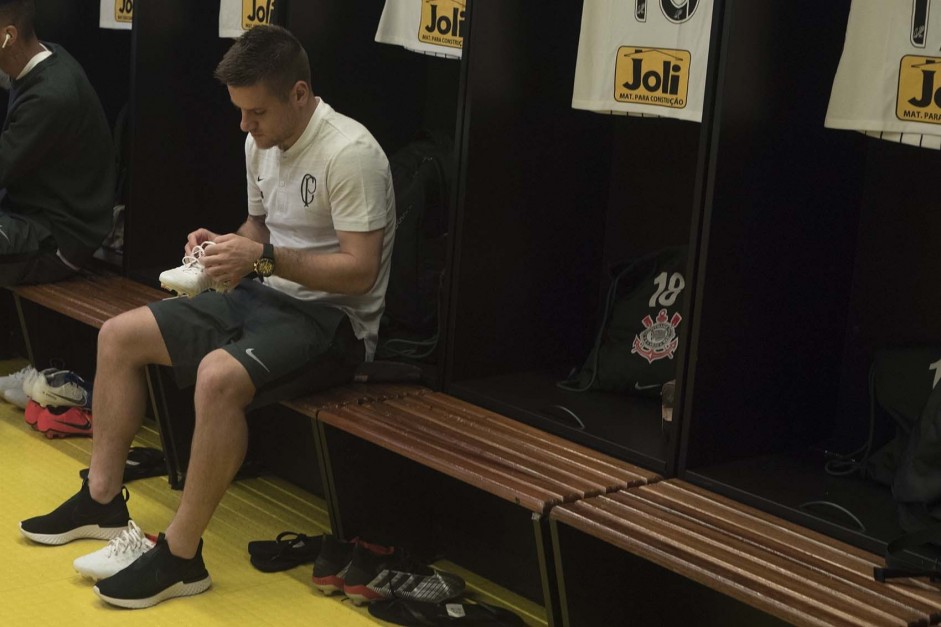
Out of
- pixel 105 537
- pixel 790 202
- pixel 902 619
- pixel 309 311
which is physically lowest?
pixel 105 537

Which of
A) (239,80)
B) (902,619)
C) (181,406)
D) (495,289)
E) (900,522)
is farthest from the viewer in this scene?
(181,406)

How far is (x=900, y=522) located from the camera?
264cm

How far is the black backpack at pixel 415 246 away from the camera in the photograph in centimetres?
402

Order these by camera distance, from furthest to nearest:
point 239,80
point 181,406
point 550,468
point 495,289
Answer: point 181,406
point 495,289
point 239,80
point 550,468

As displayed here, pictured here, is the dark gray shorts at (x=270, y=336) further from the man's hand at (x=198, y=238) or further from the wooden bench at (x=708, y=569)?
the wooden bench at (x=708, y=569)

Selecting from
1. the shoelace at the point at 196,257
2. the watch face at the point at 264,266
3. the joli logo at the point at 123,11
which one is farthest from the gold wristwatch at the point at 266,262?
the joli logo at the point at 123,11

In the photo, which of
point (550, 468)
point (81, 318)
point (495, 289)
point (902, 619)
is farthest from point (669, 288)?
point (81, 318)

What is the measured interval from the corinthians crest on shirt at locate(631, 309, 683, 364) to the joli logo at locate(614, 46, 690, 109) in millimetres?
660

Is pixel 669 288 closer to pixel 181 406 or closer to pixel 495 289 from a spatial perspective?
pixel 495 289

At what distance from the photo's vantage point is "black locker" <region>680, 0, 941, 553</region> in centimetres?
288

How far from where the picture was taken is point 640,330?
3605 mm

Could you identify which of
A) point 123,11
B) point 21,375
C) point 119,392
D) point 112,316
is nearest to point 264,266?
point 119,392

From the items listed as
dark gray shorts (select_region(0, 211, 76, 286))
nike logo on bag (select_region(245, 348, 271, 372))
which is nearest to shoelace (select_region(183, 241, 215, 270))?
nike logo on bag (select_region(245, 348, 271, 372))

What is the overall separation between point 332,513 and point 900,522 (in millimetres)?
1431
